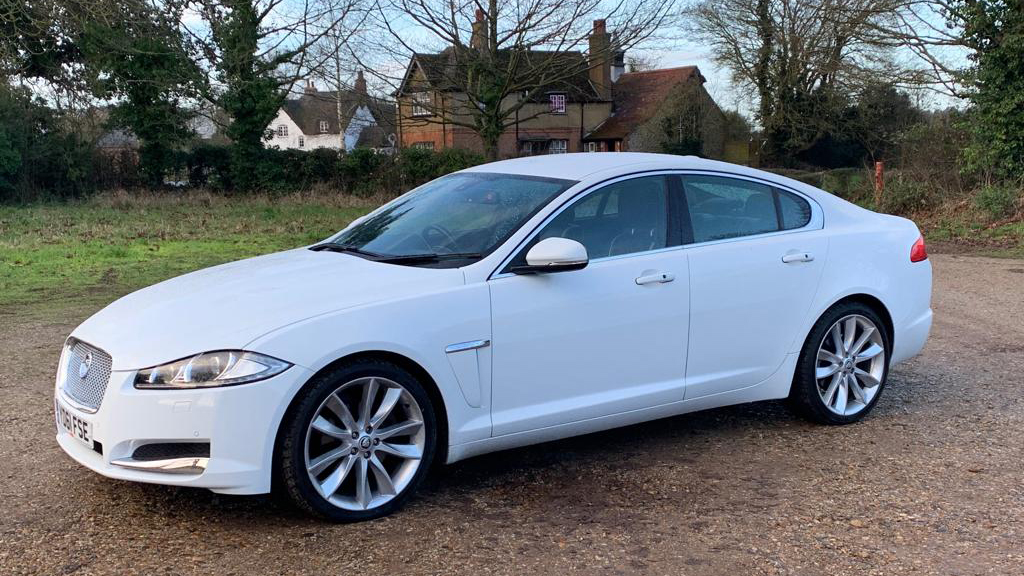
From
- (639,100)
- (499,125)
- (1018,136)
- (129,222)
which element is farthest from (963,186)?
(639,100)

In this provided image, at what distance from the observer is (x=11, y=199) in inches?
1110

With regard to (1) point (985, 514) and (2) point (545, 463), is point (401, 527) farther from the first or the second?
(1) point (985, 514)

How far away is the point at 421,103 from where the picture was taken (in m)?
31.9

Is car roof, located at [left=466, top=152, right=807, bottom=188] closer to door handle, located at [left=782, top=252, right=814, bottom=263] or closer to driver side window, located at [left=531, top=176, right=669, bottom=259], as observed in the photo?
driver side window, located at [left=531, top=176, right=669, bottom=259]

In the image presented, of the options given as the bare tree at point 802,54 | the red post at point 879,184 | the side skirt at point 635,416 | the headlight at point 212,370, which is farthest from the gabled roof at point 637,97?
the headlight at point 212,370

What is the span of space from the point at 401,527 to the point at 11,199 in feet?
92.8

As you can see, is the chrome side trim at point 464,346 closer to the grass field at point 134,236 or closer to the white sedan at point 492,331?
the white sedan at point 492,331

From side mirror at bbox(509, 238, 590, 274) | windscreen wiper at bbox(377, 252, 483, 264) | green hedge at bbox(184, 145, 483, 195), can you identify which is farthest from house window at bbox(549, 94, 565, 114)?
side mirror at bbox(509, 238, 590, 274)

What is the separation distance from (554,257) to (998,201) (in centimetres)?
1657

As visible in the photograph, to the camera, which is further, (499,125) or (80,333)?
(499,125)

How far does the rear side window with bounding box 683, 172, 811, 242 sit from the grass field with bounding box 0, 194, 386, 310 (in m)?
7.88

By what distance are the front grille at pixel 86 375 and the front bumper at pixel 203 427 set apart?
0.13 m

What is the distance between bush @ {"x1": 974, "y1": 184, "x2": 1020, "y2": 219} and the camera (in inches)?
713

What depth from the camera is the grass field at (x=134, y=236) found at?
40.0 feet
